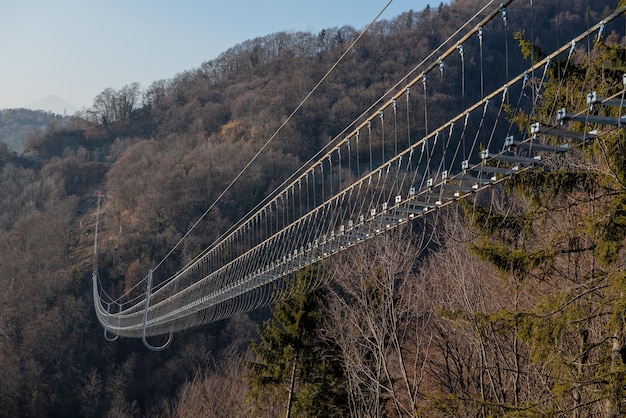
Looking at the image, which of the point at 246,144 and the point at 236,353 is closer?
the point at 236,353

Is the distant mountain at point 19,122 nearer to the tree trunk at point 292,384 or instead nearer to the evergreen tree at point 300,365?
the evergreen tree at point 300,365

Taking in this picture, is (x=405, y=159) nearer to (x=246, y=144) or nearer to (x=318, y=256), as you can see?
(x=246, y=144)

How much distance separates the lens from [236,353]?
45656mm

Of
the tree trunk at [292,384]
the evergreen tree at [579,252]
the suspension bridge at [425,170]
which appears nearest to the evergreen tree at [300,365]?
the tree trunk at [292,384]

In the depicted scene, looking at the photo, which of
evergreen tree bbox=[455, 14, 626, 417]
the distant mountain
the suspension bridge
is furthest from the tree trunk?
the distant mountain

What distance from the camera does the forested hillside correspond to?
7.93 meters

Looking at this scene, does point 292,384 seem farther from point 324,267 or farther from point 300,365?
point 324,267

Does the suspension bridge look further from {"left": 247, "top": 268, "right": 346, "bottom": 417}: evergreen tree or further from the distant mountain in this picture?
the distant mountain

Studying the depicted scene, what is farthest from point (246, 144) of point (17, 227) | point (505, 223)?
point (505, 223)

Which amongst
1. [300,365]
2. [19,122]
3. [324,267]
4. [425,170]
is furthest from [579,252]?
[19,122]

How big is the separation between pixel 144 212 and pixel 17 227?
11239mm

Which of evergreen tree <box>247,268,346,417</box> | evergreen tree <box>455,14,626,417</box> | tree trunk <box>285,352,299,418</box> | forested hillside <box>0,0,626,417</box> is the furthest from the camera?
tree trunk <box>285,352,299,418</box>

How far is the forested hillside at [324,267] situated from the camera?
7.93 m

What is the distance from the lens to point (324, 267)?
1538 cm
